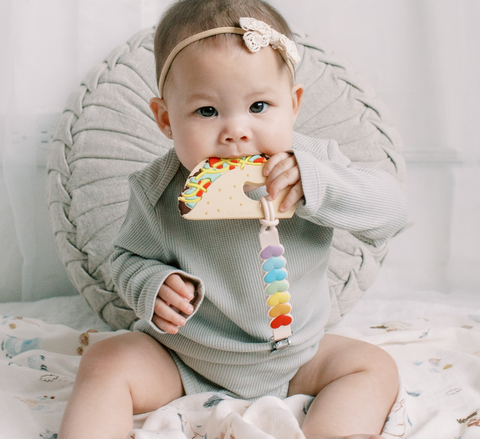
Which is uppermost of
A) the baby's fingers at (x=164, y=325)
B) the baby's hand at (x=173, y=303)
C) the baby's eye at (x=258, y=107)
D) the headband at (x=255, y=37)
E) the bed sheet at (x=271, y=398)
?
the headband at (x=255, y=37)

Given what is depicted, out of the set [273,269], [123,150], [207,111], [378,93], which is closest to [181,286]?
[273,269]

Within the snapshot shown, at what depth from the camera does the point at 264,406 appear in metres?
0.78

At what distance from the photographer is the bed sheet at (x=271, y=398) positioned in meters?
0.77

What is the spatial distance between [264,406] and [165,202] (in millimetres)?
351

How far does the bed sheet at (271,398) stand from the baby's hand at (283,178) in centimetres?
28

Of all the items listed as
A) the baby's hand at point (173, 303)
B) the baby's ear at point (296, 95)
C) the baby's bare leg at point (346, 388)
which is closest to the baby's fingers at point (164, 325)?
the baby's hand at point (173, 303)

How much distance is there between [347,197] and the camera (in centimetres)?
79

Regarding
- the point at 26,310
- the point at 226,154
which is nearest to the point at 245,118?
the point at 226,154

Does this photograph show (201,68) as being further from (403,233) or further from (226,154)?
(403,233)

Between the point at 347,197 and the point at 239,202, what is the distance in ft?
0.53

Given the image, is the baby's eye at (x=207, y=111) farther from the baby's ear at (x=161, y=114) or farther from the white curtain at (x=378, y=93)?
the white curtain at (x=378, y=93)

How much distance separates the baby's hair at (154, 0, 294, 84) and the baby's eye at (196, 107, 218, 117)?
0.34ft

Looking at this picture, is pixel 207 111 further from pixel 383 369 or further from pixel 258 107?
pixel 383 369

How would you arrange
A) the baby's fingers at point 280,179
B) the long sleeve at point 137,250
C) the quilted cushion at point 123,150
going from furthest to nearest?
the quilted cushion at point 123,150 → the long sleeve at point 137,250 → the baby's fingers at point 280,179
